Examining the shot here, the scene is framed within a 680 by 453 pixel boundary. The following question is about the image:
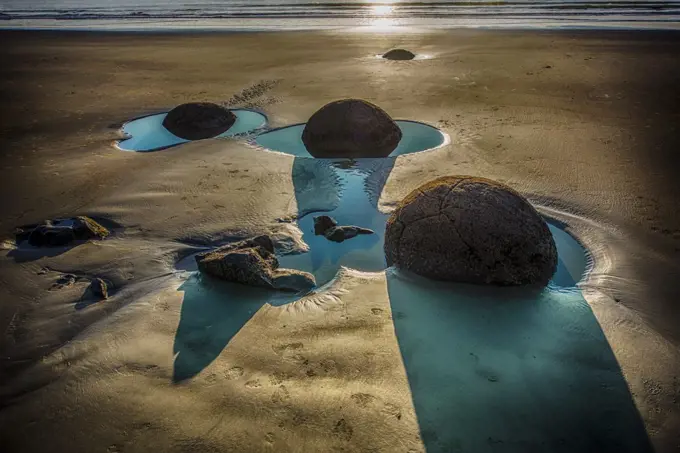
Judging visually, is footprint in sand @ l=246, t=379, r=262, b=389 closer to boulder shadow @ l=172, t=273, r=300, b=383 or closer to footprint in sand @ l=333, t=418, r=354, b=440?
boulder shadow @ l=172, t=273, r=300, b=383

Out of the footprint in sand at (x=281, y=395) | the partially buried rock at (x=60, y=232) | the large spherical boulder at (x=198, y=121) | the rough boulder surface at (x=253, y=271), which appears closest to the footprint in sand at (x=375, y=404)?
the footprint in sand at (x=281, y=395)

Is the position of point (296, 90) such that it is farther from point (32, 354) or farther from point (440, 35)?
point (440, 35)

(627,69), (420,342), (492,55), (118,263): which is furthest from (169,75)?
(420,342)

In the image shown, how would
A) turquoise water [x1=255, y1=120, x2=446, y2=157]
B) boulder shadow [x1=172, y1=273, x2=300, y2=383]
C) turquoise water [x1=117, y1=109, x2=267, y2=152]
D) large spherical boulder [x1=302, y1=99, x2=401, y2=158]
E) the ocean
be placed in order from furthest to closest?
the ocean
turquoise water [x1=117, y1=109, x2=267, y2=152]
turquoise water [x1=255, y1=120, x2=446, y2=157]
large spherical boulder [x1=302, y1=99, x2=401, y2=158]
boulder shadow [x1=172, y1=273, x2=300, y2=383]

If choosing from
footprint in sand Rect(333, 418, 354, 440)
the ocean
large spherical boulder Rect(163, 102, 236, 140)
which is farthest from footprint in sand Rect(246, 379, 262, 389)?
the ocean

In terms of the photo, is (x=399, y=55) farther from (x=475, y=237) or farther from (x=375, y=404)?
(x=375, y=404)
